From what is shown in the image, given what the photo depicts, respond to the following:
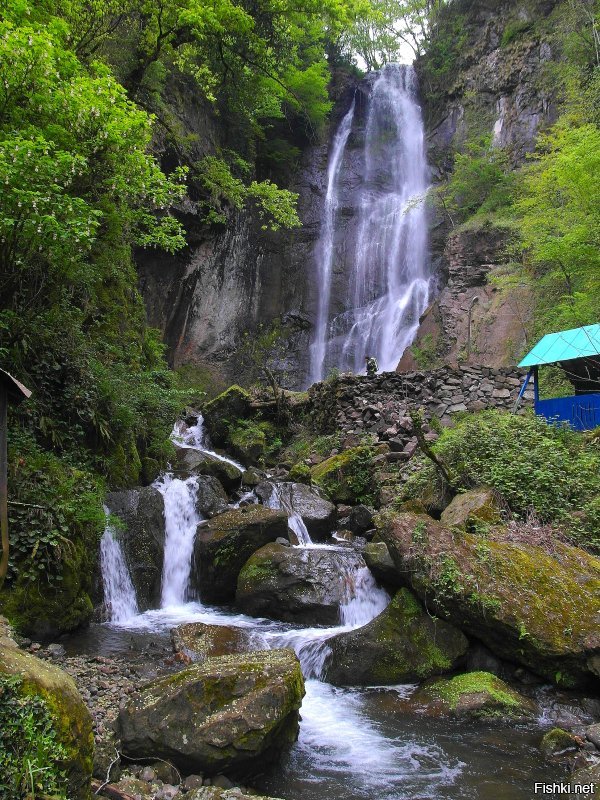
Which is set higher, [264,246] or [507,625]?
[264,246]

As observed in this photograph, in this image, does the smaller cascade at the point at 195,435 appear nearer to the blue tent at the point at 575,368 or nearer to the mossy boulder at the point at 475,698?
the blue tent at the point at 575,368

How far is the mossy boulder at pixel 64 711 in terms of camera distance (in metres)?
2.88

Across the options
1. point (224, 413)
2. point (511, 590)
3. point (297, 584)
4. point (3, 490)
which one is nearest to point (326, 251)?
point (224, 413)

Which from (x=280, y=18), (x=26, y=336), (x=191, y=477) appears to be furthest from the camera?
(x=280, y=18)

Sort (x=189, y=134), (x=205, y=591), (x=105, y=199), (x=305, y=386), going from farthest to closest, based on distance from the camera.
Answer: (x=305, y=386) < (x=189, y=134) < (x=105, y=199) < (x=205, y=591)

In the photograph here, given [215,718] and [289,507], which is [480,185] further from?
[215,718]

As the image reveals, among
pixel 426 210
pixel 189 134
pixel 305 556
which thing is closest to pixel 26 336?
pixel 305 556

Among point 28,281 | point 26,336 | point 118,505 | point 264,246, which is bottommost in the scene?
point 118,505

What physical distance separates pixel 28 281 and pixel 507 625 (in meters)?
7.80

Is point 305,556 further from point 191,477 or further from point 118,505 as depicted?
point 191,477

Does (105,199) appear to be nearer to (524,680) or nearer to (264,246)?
(524,680)

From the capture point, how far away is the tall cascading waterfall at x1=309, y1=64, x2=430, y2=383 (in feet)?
73.4

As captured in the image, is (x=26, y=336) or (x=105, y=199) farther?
(x=105, y=199)

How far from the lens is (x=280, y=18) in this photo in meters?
13.4
